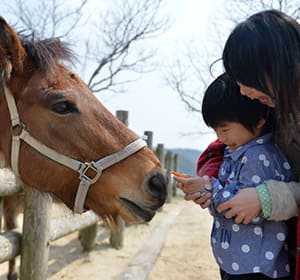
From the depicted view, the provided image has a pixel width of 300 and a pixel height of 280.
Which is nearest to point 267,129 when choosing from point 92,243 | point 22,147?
point 22,147

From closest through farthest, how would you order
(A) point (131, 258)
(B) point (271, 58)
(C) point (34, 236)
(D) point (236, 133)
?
(B) point (271, 58), (D) point (236, 133), (C) point (34, 236), (A) point (131, 258)

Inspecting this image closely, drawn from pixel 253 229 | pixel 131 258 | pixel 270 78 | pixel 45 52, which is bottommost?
pixel 131 258

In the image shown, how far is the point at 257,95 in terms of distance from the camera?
1306mm

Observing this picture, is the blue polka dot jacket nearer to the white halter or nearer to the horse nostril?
the horse nostril

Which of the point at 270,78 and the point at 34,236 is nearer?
the point at 270,78

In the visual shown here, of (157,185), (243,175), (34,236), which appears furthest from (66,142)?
(34,236)

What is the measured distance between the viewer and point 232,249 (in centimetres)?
135

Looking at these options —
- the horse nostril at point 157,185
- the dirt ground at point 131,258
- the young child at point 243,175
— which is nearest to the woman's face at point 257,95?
the young child at point 243,175

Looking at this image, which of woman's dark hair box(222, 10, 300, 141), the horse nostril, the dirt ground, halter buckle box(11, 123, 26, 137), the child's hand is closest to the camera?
woman's dark hair box(222, 10, 300, 141)

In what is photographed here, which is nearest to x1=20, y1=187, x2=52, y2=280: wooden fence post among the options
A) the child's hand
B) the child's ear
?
the child's hand

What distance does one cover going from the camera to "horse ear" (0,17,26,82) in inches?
66.5

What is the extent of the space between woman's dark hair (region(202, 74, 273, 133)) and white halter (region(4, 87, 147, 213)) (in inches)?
16.0

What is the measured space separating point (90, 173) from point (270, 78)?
84cm

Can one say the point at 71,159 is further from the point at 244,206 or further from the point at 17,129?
the point at 244,206
